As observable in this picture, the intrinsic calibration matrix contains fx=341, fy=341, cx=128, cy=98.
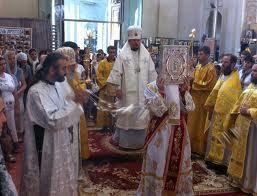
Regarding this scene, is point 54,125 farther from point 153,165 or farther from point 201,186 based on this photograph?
point 201,186

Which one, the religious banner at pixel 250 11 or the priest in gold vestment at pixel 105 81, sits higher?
the religious banner at pixel 250 11

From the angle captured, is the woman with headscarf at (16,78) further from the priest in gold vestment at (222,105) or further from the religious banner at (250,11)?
the religious banner at (250,11)

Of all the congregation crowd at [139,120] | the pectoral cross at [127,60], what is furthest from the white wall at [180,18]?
the pectoral cross at [127,60]

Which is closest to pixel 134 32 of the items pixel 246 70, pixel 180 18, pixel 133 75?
pixel 133 75

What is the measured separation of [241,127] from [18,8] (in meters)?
9.38

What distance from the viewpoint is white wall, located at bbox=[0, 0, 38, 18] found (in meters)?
11.2

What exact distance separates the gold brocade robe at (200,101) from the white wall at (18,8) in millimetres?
7743

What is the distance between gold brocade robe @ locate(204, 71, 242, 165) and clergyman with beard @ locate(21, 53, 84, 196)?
246cm

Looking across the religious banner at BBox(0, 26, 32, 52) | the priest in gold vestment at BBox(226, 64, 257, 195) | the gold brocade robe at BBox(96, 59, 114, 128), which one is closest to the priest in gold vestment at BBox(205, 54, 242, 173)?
the priest in gold vestment at BBox(226, 64, 257, 195)

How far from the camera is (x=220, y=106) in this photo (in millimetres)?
4715

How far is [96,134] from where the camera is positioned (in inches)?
272

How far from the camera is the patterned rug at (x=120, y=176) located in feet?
13.9

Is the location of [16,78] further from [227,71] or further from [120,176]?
[227,71]

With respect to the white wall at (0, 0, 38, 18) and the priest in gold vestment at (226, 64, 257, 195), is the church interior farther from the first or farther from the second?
the white wall at (0, 0, 38, 18)
